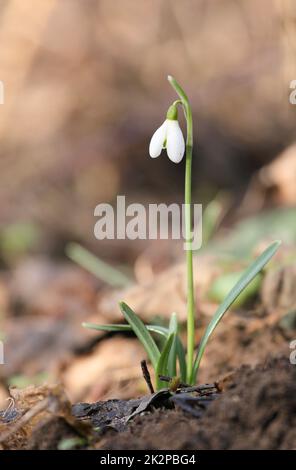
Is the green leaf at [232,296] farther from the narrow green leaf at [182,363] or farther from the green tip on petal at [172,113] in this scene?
the green tip on petal at [172,113]

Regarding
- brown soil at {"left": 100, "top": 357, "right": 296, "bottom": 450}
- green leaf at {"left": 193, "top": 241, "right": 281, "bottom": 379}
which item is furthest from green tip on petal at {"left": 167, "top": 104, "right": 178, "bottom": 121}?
brown soil at {"left": 100, "top": 357, "right": 296, "bottom": 450}

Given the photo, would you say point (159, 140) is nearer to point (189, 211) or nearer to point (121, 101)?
point (189, 211)

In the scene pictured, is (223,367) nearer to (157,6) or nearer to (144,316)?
(144,316)

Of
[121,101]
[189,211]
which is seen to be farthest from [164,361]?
[121,101]

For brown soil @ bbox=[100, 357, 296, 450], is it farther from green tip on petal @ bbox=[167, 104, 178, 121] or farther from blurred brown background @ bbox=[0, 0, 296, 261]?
blurred brown background @ bbox=[0, 0, 296, 261]

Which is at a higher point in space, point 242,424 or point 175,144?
point 175,144

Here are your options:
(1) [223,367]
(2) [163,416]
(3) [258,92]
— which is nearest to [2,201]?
(3) [258,92]

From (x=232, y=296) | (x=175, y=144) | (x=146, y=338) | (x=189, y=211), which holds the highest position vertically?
(x=175, y=144)
